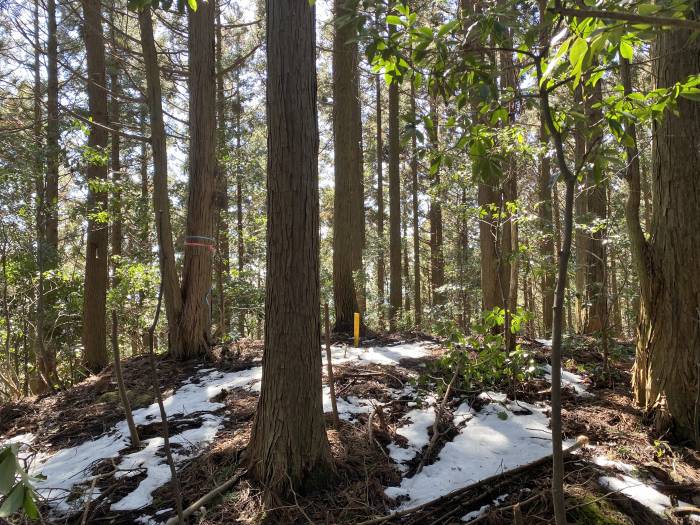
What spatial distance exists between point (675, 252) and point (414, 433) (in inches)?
93.5

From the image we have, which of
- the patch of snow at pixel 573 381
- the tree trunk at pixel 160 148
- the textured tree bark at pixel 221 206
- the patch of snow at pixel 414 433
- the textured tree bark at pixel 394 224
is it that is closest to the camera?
the patch of snow at pixel 414 433

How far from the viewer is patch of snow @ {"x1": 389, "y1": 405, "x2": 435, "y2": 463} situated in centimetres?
297

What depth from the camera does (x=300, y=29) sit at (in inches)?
104

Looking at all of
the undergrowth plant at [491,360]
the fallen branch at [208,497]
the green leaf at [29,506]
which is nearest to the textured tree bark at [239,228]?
the undergrowth plant at [491,360]

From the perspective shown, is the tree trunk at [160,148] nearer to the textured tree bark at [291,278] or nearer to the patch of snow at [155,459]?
the patch of snow at [155,459]

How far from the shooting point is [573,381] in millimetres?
4148

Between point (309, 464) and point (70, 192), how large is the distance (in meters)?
14.1

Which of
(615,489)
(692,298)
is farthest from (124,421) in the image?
(692,298)

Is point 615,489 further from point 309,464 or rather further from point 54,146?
point 54,146

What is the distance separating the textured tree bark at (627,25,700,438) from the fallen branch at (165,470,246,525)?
9.98 feet

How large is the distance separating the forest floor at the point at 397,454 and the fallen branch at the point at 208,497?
0.18 ft

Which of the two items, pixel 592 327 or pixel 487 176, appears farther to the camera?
pixel 592 327

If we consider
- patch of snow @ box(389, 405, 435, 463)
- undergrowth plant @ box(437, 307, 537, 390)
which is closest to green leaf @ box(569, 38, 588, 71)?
patch of snow @ box(389, 405, 435, 463)

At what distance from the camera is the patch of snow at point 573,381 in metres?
3.88
